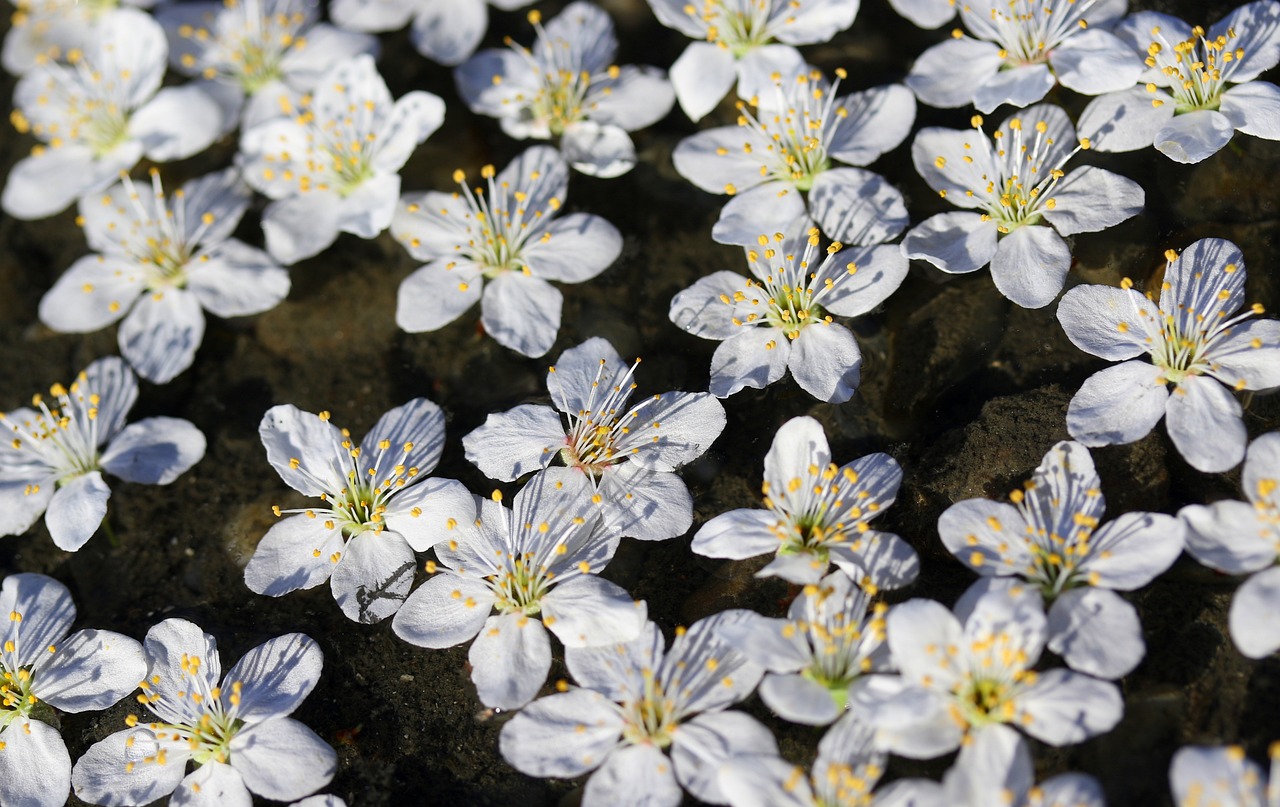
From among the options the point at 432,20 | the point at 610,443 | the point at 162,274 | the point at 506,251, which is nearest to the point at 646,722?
the point at 610,443

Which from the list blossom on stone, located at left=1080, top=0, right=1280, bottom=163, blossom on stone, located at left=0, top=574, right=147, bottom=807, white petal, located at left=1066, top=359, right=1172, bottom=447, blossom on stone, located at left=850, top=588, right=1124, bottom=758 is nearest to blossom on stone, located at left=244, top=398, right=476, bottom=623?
blossom on stone, located at left=0, top=574, right=147, bottom=807

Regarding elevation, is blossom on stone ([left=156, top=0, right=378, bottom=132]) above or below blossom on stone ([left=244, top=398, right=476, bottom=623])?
above

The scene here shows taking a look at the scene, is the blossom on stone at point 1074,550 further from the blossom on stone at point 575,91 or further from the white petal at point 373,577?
the blossom on stone at point 575,91

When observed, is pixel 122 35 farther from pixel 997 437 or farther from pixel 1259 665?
pixel 1259 665

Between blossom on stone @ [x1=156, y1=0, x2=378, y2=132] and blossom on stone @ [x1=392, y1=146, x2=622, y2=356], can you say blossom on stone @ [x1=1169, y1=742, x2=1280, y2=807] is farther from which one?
blossom on stone @ [x1=156, y1=0, x2=378, y2=132]

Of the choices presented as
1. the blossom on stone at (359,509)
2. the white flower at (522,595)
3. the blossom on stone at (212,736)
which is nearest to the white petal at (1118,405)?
the white flower at (522,595)

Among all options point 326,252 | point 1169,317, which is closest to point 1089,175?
point 1169,317
